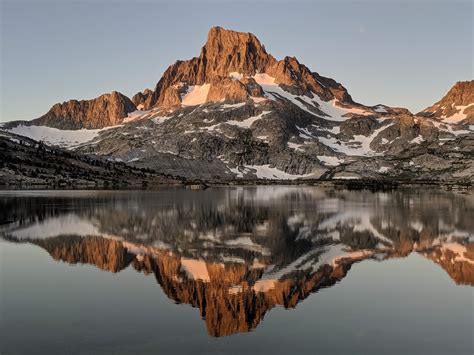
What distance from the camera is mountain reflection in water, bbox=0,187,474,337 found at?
4509 centimetres

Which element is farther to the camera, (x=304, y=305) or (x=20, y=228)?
(x=20, y=228)

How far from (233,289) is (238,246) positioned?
2535cm

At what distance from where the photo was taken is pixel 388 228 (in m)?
95.1

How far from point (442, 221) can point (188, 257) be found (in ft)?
207

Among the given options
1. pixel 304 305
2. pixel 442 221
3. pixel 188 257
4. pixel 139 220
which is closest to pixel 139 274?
pixel 188 257

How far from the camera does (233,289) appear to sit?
46.3 metres

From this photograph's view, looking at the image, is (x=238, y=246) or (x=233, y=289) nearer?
(x=233, y=289)

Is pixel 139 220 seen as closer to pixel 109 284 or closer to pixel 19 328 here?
pixel 109 284

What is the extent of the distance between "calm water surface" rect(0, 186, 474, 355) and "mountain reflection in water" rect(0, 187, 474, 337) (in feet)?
0.69

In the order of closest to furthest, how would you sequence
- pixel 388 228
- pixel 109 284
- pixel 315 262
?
1. pixel 109 284
2. pixel 315 262
3. pixel 388 228

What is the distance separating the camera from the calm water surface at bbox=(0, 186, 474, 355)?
3231cm

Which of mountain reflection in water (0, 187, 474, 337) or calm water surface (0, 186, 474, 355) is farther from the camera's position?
mountain reflection in water (0, 187, 474, 337)

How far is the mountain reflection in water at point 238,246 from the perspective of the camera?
148ft

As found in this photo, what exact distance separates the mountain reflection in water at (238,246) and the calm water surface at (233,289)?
0.21 m
